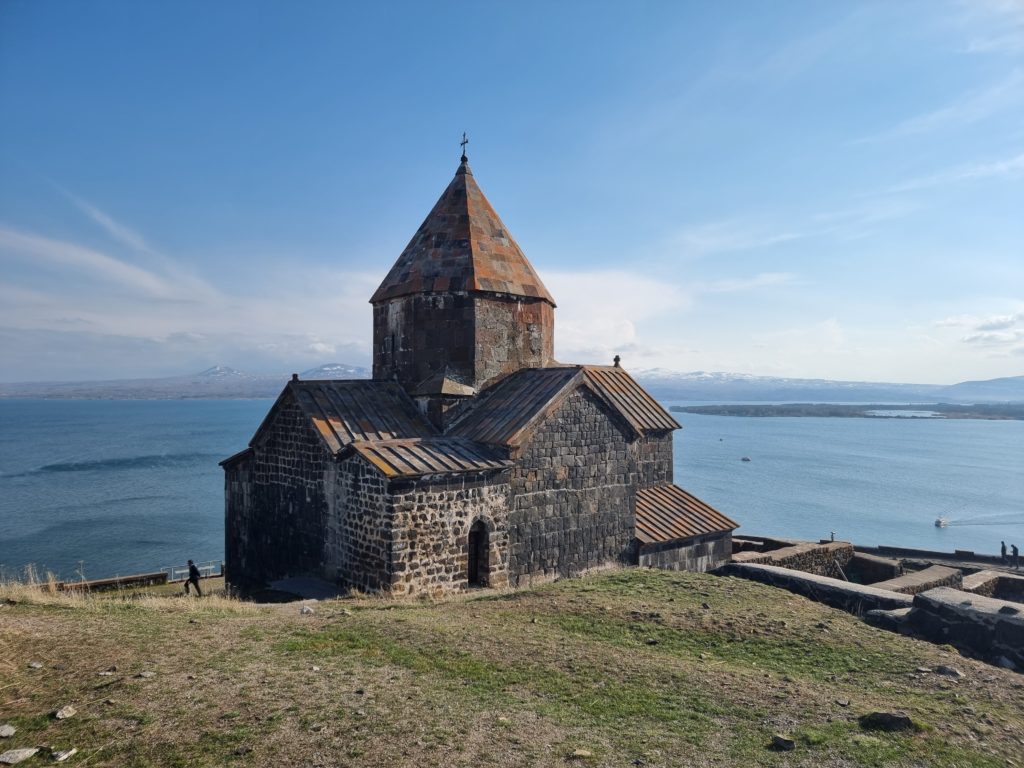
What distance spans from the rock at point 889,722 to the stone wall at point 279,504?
830 cm

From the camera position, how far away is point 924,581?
12.7 meters

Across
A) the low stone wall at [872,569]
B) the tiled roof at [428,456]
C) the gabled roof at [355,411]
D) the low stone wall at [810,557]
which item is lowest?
the low stone wall at [872,569]

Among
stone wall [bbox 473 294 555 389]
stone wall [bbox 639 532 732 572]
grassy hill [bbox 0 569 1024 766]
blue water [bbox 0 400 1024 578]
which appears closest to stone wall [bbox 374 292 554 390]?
stone wall [bbox 473 294 555 389]

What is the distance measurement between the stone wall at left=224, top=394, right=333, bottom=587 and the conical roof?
3.48 metres

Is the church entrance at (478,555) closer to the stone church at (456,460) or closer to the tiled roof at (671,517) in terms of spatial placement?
the stone church at (456,460)

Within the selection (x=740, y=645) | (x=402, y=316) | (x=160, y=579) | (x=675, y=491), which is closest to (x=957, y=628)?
(x=740, y=645)

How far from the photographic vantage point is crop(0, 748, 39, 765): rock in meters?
4.29

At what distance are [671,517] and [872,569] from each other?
19.2 ft

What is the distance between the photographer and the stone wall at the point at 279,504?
1123 centimetres

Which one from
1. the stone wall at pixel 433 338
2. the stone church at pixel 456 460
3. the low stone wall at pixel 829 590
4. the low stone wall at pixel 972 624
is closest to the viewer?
the low stone wall at pixel 972 624

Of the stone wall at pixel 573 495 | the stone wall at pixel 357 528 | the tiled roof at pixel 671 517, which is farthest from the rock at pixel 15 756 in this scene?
the tiled roof at pixel 671 517

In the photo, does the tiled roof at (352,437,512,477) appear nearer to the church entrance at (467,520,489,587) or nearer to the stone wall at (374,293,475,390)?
the church entrance at (467,520,489,587)

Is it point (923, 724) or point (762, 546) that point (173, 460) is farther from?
point (923, 724)

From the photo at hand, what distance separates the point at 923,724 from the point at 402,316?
34.6ft
